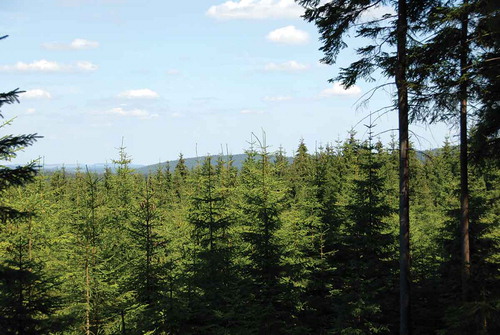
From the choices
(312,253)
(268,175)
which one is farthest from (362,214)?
(312,253)

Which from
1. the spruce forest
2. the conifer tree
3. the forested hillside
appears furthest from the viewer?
the conifer tree

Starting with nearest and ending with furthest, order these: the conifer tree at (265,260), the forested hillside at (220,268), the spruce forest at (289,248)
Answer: the spruce forest at (289,248), the forested hillside at (220,268), the conifer tree at (265,260)

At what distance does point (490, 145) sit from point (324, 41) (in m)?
5.63

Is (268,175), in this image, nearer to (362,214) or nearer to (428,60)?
(362,214)

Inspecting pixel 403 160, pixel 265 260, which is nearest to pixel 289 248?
pixel 265 260

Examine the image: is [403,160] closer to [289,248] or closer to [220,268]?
[289,248]

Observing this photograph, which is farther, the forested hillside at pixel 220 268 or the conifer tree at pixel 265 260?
the conifer tree at pixel 265 260

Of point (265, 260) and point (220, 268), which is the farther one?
point (220, 268)

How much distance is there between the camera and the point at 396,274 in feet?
54.7

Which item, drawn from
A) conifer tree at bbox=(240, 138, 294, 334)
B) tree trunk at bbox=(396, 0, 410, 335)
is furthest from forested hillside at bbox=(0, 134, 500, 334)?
tree trunk at bbox=(396, 0, 410, 335)

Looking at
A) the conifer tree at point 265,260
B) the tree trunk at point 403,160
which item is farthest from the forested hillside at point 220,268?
the tree trunk at point 403,160

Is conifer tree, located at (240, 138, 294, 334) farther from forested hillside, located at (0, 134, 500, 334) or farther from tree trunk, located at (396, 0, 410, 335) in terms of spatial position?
tree trunk, located at (396, 0, 410, 335)

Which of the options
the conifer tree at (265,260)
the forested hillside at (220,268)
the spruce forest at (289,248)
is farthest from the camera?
the conifer tree at (265,260)

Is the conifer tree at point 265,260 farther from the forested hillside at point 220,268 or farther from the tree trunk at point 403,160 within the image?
the tree trunk at point 403,160
